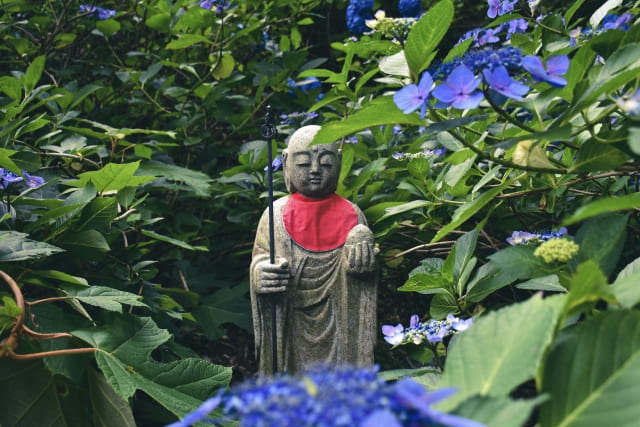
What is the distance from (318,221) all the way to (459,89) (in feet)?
3.72

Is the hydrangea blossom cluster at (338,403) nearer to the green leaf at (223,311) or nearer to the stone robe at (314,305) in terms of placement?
the stone robe at (314,305)

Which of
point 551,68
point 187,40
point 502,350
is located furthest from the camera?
point 187,40

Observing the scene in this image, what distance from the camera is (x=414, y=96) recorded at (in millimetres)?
822

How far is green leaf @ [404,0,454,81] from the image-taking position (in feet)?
2.77

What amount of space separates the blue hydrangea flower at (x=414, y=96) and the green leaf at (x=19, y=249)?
881 millimetres

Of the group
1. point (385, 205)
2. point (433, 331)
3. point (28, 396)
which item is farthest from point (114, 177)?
point (433, 331)

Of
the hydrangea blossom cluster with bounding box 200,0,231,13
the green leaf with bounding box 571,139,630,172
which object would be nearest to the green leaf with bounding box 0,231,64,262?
the green leaf with bounding box 571,139,630,172

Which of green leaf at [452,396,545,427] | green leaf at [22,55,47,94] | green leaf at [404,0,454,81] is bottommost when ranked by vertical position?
green leaf at [452,396,545,427]

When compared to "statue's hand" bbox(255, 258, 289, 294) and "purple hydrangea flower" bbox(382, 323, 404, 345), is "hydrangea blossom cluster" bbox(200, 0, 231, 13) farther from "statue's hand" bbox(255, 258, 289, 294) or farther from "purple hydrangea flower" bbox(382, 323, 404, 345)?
"purple hydrangea flower" bbox(382, 323, 404, 345)

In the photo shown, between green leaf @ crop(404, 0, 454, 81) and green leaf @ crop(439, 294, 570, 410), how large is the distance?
45 cm

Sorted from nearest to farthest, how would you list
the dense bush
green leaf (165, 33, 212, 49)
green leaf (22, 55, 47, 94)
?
the dense bush → green leaf (22, 55, 47, 94) → green leaf (165, 33, 212, 49)

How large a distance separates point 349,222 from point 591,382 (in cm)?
144

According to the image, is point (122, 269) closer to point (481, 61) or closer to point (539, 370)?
point (481, 61)

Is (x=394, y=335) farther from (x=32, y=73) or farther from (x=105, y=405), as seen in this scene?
(x=32, y=73)
